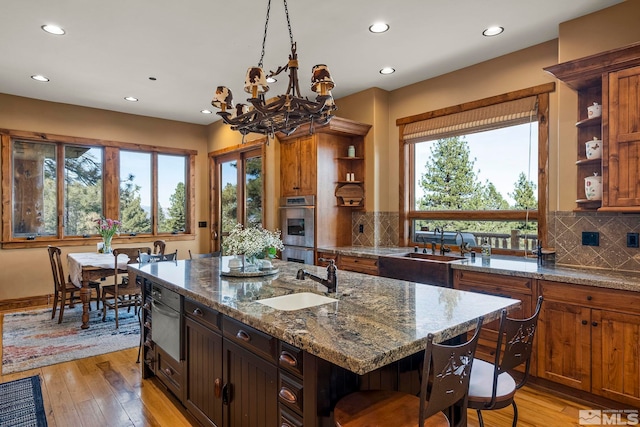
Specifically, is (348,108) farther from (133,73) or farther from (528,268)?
(528,268)

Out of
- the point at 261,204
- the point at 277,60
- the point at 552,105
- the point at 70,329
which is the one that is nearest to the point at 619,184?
the point at 552,105

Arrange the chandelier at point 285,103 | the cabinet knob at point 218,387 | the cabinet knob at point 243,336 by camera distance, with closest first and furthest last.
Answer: the cabinet knob at point 243,336
the cabinet knob at point 218,387
the chandelier at point 285,103

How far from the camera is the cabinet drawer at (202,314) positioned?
2.12 meters

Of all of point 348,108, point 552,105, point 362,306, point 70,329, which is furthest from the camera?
point 348,108

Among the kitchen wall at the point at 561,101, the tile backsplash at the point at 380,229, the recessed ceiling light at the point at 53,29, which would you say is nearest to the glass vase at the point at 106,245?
the recessed ceiling light at the point at 53,29

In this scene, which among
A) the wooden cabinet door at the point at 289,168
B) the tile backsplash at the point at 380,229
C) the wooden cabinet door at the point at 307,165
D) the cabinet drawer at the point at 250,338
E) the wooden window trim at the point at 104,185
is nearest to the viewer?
the cabinet drawer at the point at 250,338

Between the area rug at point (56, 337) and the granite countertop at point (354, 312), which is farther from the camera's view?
the area rug at point (56, 337)

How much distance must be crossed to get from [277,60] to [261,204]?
2.42 m

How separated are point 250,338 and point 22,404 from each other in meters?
2.20

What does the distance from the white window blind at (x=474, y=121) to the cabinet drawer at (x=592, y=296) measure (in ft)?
5.69

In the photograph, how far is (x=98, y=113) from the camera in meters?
6.01

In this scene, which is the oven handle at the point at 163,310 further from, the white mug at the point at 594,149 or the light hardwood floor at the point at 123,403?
the white mug at the point at 594,149

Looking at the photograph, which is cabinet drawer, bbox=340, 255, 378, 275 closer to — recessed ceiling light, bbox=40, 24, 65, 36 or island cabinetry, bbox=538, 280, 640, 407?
island cabinetry, bbox=538, 280, 640, 407

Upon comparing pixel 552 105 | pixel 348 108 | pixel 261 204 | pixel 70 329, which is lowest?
pixel 70 329
